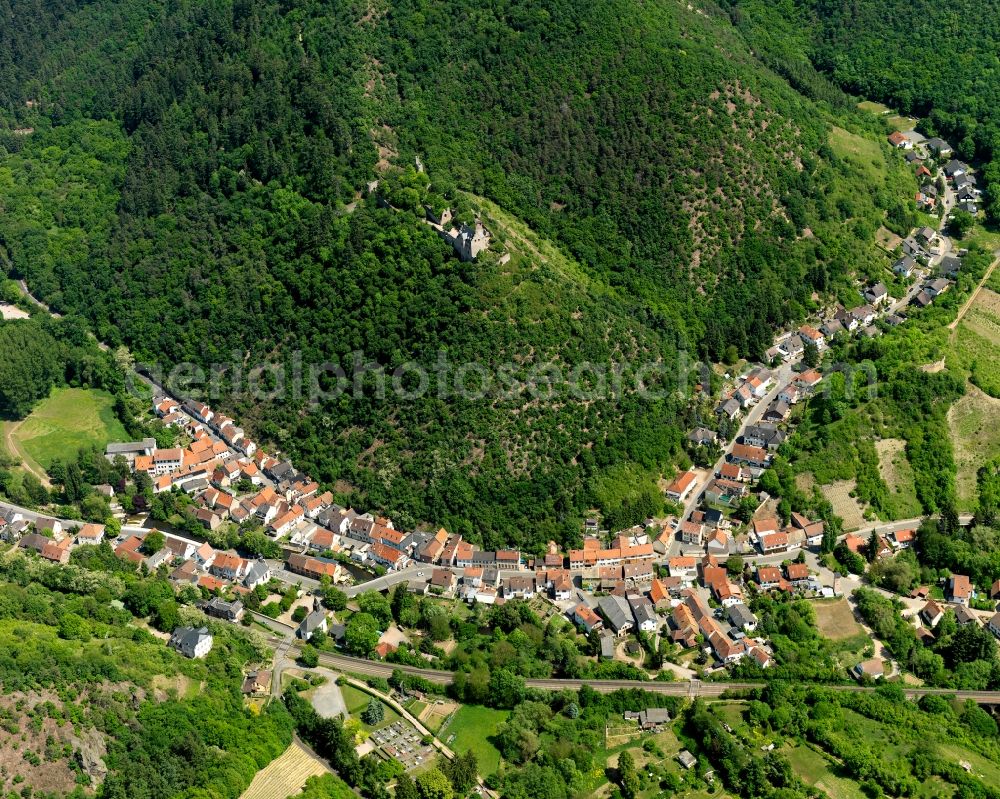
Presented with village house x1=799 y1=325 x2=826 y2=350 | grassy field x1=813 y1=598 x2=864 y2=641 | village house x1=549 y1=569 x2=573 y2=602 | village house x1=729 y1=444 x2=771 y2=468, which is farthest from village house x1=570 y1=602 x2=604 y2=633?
village house x1=799 y1=325 x2=826 y2=350

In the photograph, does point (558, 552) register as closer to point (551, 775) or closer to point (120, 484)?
point (551, 775)

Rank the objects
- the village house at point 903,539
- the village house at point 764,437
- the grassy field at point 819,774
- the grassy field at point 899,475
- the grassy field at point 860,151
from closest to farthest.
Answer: the grassy field at point 819,774 → the village house at point 903,539 → the grassy field at point 899,475 → the village house at point 764,437 → the grassy field at point 860,151

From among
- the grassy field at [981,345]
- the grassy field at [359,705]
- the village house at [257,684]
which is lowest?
the village house at [257,684]

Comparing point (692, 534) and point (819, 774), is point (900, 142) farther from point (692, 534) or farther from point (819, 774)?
point (819, 774)

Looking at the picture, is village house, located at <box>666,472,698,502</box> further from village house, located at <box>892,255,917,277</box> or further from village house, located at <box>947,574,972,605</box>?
village house, located at <box>892,255,917,277</box>

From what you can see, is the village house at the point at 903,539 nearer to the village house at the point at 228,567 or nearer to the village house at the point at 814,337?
the village house at the point at 814,337

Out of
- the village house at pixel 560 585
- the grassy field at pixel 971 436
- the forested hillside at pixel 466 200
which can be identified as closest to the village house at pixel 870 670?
the grassy field at pixel 971 436
